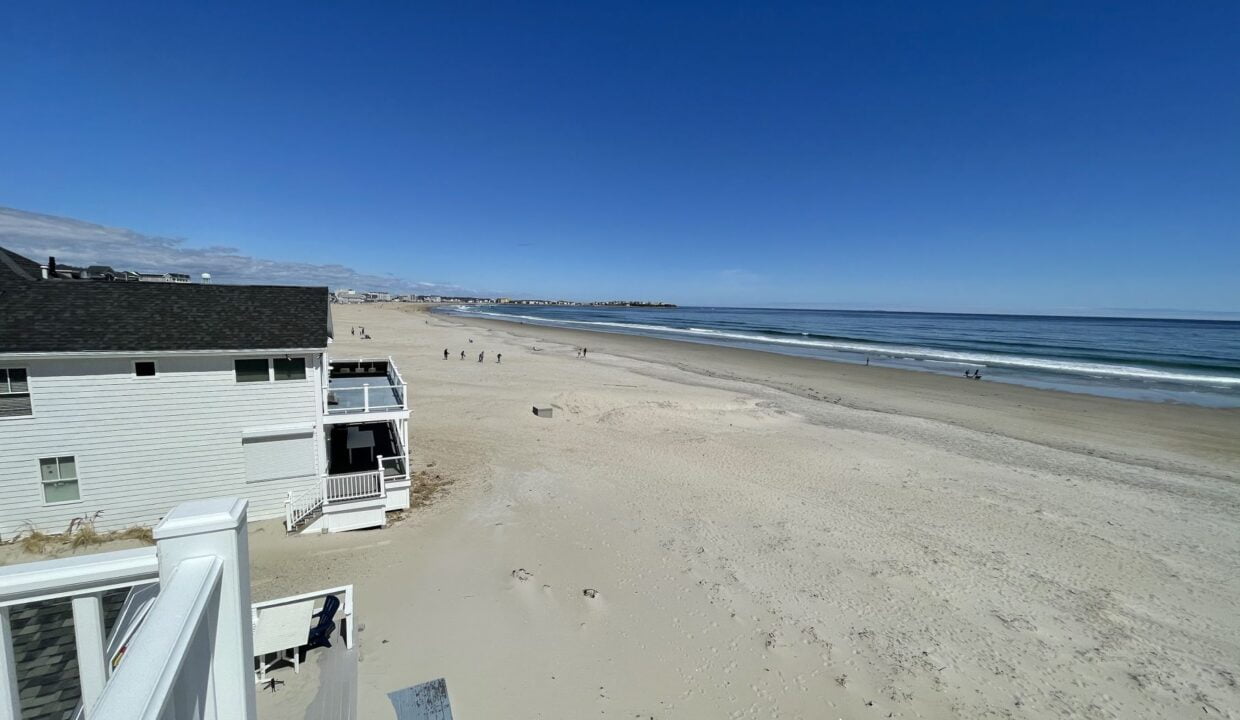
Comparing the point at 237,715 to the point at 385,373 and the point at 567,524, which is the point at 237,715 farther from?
the point at 385,373

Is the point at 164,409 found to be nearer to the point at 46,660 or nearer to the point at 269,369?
the point at 269,369

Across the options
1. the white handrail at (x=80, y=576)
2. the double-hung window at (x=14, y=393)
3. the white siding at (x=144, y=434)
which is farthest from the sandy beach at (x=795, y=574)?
the white handrail at (x=80, y=576)

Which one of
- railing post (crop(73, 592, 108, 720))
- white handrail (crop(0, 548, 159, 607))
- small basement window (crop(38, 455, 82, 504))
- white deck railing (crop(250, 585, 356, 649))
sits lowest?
white deck railing (crop(250, 585, 356, 649))

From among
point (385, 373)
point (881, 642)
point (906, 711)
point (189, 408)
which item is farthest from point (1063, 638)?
point (385, 373)

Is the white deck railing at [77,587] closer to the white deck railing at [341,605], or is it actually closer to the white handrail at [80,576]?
the white handrail at [80,576]

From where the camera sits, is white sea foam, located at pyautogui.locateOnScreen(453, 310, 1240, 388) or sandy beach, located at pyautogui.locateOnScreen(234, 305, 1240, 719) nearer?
sandy beach, located at pyautogui.locateOnScreen(234, 305, 1240, 719)

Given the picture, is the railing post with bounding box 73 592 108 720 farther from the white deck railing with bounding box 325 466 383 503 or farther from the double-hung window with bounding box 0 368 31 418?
the double-hung window with bounding box 0 368 31 418

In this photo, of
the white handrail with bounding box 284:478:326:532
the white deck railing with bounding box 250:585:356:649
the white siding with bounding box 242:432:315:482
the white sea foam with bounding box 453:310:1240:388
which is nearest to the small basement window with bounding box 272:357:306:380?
the white siding with bounding box 242:432:315:482
